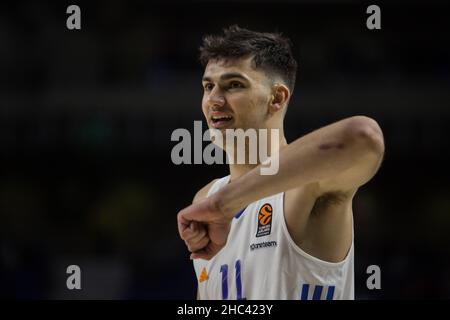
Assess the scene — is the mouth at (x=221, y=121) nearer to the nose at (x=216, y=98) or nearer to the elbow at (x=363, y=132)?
the nose at (x=216, y=98)

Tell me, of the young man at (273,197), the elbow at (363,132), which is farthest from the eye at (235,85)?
the elbow at (363,132)

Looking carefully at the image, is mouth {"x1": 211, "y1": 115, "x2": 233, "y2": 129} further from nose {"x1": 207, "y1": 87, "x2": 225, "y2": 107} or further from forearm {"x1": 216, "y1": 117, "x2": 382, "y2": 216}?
forearm {"x1": 216, "y1": 117, "x2": 382, "y2": 216}

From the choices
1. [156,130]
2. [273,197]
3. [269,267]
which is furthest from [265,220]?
[156,130]

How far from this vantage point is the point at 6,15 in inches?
461

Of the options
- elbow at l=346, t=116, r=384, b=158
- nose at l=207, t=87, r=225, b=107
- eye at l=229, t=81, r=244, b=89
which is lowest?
elbow at l=346, t=116, r=384, b=158

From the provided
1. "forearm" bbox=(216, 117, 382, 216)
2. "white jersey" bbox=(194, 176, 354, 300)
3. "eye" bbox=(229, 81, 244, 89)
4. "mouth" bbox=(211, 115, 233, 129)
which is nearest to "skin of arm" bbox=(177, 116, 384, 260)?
"forearm" bbox=(216, 117, 382, 216)

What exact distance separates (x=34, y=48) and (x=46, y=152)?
2.17 m

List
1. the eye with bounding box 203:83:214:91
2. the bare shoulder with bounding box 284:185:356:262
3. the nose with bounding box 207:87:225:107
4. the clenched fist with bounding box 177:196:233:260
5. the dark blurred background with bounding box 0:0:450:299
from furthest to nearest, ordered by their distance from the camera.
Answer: the dark blurred background with bounding box 0:0:450:299 → the eye with bounding box 203:83:214:91 → the nose with bounding box 207:87:225:107 → the bare shoulder with bounding box 284:185:356:262 → the clenched fist with bounding box 177:196:233:260

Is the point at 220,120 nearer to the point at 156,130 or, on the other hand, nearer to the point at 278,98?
the point at 278,98

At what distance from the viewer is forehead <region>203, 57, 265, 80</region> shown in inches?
140

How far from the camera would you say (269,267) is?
10.2ft

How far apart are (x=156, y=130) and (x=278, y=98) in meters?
6.83

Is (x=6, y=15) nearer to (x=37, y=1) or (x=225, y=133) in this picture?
(x=37, y=1)
